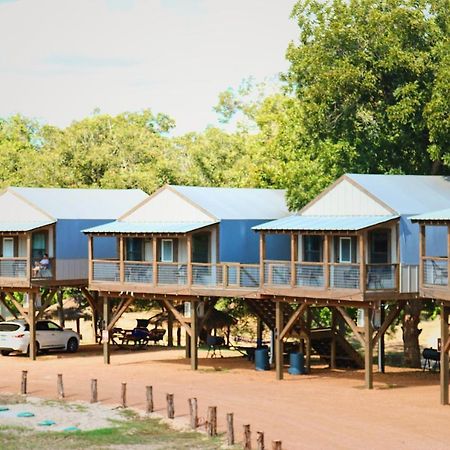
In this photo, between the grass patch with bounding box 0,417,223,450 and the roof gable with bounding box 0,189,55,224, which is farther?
the roof gable with bounding box 0,189,55,224

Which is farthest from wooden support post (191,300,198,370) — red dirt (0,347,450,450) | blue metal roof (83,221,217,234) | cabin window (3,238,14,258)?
cabin window (3,238,14,258)

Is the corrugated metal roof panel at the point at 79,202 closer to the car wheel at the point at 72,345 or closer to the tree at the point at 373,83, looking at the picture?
the car wheel at the point at 72,345

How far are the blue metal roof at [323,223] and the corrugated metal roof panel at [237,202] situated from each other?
280 cm

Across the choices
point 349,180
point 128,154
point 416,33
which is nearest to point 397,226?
point 349,180

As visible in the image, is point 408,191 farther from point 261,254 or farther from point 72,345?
point 72,345

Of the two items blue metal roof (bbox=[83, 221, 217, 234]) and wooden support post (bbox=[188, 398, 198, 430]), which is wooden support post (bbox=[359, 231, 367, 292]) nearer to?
blue metal roof (bbox=[83, 221, 217, 234])

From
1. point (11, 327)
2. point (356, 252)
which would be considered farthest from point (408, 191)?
point (11, 327)

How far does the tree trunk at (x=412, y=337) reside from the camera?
170 ft

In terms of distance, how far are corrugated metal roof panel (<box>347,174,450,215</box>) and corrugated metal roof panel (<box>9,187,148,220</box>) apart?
1407 cm

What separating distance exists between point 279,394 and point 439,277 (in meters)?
6.55

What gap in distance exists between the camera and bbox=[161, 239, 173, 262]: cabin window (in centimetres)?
5025

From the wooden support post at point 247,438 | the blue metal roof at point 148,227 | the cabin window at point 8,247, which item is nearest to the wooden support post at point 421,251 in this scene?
the blue metal roof at point 148,227

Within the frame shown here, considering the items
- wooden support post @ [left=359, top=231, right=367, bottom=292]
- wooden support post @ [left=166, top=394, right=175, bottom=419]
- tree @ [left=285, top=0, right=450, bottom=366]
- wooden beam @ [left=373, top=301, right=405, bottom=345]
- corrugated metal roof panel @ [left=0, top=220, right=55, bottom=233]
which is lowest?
wooden support post @ [left=166, top=394, right=175, bottom=419]

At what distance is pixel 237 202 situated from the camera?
50531mm
